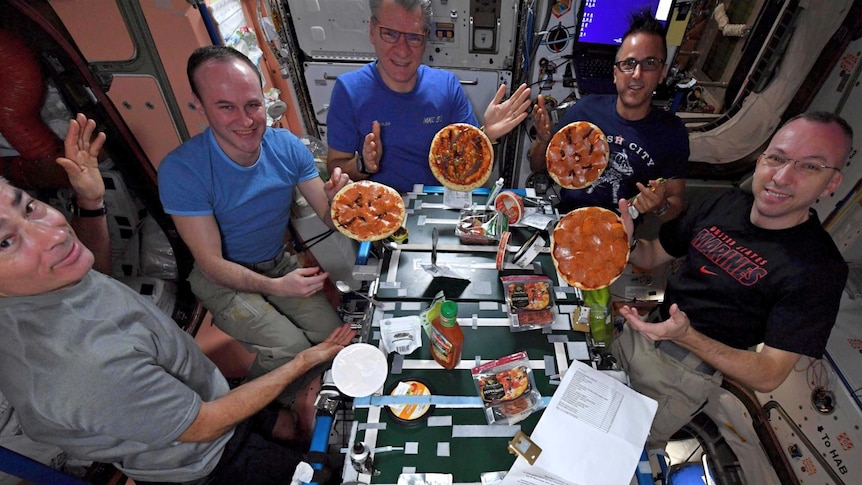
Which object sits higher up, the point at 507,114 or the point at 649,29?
the point at 649,29

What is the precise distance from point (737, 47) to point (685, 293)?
5.76 m

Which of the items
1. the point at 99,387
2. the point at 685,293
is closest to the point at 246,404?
the point at 99,387

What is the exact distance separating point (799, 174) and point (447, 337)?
1.80 m

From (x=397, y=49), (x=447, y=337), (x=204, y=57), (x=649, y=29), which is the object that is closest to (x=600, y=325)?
(x=447, y=337)

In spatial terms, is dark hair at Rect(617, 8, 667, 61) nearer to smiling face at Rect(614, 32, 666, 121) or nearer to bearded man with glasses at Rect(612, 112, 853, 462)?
smiling face at Rect(614, 32, 666, 121)

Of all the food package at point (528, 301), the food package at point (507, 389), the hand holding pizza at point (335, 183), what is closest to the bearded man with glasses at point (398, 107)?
the hand holding pizza at point (335, 183)

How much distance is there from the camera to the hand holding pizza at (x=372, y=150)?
2.73 metres

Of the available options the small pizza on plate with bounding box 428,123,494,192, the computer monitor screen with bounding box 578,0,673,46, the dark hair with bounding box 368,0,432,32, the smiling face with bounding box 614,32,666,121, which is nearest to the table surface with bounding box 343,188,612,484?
the small pizza on plate with bounding box 428,123,494,192

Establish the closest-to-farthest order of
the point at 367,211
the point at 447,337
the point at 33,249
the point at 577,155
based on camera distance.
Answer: the point at 33,249 < the point at 447,337 < the point at 367,211 < the point at 577,155

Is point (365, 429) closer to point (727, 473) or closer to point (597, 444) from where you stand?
point (597, 444)

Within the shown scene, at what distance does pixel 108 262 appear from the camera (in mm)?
2389

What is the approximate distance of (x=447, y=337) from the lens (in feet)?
5.64

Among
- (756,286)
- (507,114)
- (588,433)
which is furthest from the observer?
(507,114)

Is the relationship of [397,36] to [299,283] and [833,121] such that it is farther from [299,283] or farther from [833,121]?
[833,121]
